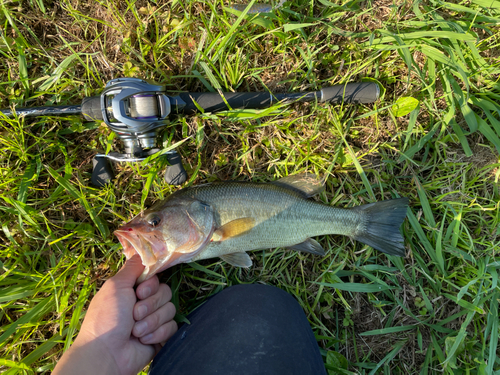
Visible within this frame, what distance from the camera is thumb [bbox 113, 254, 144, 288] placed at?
2420mm

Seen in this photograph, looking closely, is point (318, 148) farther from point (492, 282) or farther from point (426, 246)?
point (492, 282)

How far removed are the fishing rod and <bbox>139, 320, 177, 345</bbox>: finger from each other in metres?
1.32

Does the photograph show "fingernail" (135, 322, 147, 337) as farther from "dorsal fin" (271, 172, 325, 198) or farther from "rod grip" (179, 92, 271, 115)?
"rod grip" (179, 92, 271, 115)

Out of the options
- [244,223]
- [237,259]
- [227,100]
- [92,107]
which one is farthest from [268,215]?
[92,107]

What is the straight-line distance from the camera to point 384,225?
2754 mm

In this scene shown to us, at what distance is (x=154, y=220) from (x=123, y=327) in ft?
3.07

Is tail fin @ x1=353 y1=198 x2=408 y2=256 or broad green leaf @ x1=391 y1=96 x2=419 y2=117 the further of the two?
broad green leaf @ x1=391 y1=96 x2=419 y2=117

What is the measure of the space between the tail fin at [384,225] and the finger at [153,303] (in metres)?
1.91

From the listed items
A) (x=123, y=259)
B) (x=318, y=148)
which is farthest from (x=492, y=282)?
(x=123, y=259)

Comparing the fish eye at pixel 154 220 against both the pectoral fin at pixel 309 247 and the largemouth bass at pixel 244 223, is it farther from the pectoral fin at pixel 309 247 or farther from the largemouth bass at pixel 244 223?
the pectoral fin at pixel 309 247

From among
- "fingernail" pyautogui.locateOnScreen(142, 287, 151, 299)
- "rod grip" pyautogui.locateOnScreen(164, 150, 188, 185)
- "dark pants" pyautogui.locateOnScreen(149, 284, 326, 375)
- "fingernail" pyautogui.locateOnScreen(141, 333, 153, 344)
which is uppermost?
"rod grip" pyautogui.locateOnScreen(164, 150, 188, 185)

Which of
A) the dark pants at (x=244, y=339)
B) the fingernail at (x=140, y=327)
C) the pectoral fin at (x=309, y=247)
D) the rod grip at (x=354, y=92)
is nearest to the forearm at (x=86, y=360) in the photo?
the fingernail at (x=140, y=327)

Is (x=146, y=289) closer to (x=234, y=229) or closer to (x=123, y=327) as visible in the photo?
(x=123, y=327)

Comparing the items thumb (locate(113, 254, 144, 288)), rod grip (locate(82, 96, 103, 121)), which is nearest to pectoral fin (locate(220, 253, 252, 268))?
thumb (locate(113, 254, 144, 288))
